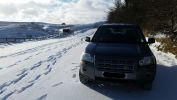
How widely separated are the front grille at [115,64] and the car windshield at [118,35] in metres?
1.59

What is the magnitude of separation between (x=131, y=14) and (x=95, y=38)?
28388mm

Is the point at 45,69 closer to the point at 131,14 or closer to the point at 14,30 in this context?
the point at 131,14

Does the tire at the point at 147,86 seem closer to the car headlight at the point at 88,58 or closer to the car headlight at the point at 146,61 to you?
Result: the car headlight at the point at 146,61

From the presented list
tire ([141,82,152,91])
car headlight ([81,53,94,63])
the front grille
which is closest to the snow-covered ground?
tire ([141,82,152,91])

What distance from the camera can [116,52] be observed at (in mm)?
7523

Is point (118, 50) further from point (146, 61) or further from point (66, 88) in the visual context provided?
point (66, 88)

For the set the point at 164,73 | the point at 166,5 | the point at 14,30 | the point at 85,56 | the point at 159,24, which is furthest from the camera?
the point at 14,30

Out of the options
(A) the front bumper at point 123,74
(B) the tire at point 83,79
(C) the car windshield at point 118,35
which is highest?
(C) the car windshield at point 118,35

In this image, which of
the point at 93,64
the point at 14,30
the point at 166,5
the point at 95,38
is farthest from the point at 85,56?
the point at 14,30

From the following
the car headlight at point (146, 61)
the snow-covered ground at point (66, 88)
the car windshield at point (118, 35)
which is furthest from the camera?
the car windshield at point (118, 35)

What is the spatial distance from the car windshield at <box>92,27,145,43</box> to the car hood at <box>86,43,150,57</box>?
2.04ft

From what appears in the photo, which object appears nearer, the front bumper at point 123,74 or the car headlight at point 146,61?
the front bumper at point 123,74

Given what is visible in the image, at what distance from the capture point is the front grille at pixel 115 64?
7223 millimetres

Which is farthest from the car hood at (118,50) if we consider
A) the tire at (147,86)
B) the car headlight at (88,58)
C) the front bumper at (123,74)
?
the tire at (147,86)
